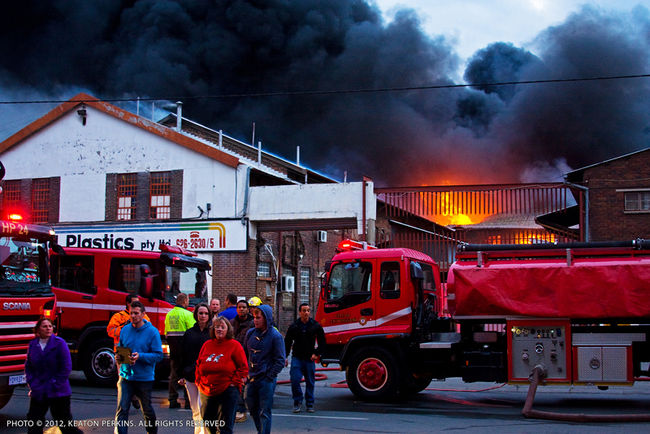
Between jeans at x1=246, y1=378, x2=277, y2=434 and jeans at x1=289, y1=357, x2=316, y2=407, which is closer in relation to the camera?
jeans at x1=246, y1=378, x2=277, y2=434

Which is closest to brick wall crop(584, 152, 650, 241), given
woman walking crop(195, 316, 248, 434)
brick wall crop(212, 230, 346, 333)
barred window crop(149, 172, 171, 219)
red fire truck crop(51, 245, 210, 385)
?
brick wall crop(212, 230, 346, 333)

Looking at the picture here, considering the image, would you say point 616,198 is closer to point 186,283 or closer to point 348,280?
point 348,280

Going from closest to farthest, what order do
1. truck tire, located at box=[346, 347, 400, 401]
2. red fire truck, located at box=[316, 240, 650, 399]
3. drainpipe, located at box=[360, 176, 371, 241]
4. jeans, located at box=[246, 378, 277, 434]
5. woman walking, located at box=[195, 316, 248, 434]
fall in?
woman walking, located at box=[195, 316, 248, 434] < jeans, located at box=[246, 378, 277, 434] < red fire truck, located at box=[316, 240, 650, 399] < truck tire, located at box=[346, 347, 400, 401] < drainpipe, located at box=[360, 176, 371, 241]

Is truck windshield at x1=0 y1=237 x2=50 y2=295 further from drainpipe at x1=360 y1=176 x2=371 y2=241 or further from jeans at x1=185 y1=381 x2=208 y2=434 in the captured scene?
drainpipe at x1=360 y1=176 x2=371 y2=241

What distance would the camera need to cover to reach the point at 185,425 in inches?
378

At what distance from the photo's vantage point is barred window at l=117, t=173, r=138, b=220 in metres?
25.5

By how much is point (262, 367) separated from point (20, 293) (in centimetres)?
414

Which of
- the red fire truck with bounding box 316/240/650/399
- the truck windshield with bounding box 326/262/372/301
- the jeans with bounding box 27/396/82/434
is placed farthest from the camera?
the truck windshield with bounding box 326/262/372/301

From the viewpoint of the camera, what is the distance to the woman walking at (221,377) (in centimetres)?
709

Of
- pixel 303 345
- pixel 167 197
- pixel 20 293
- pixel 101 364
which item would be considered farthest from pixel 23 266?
pixel 167 197

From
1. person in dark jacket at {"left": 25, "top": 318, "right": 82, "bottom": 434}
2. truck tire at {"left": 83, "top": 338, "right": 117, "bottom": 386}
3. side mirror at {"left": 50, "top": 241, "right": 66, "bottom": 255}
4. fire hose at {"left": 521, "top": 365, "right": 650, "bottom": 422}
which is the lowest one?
fire hose at {"left": 521, "top": 365, "right": 650, "bottom": 422}

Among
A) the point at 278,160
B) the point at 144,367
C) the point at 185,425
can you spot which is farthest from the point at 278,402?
the point at 278,160

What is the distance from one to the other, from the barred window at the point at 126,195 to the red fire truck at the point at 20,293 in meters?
14.4

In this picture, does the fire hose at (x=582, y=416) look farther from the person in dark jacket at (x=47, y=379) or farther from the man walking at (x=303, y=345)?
the person in dark jacket at (x=47, y=379)
